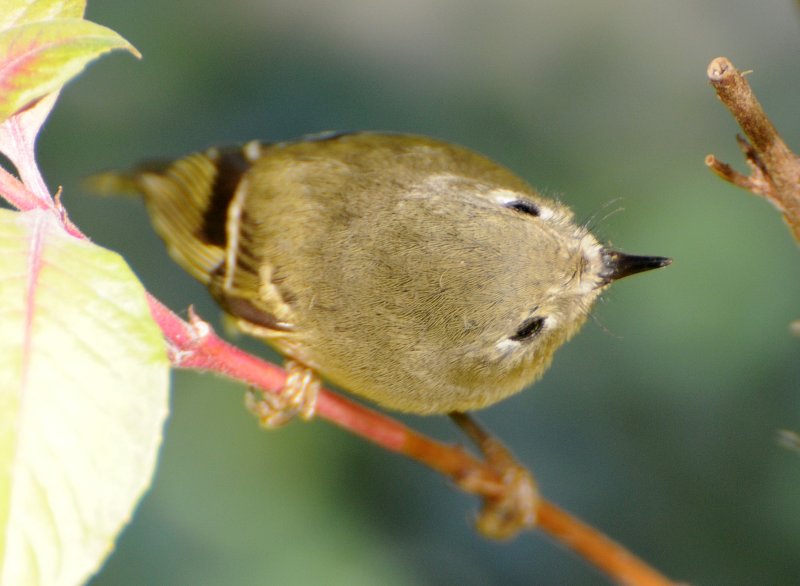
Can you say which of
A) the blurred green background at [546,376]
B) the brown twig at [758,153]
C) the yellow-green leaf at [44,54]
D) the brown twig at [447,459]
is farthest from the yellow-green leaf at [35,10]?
the blurred green background at [546,376]

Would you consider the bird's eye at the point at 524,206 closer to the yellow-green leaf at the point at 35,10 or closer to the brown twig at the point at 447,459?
the brown twig at the point at 447,459

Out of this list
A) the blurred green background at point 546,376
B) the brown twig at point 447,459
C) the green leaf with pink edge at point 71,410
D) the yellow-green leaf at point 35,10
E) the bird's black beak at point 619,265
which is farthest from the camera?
the blurred green background at point 546,376

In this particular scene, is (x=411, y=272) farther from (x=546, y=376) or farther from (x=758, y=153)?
(x=546, y=376)

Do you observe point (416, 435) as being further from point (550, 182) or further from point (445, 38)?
point (445, 38)

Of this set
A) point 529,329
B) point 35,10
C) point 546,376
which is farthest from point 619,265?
point 35,10

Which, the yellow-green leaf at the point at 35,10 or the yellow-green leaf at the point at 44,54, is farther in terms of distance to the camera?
the yellow-green leaf at the point at 35,10

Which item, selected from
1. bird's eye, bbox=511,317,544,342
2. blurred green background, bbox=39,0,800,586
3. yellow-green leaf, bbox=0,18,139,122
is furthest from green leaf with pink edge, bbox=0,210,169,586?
blurred green background, bbox=39,0,800,586

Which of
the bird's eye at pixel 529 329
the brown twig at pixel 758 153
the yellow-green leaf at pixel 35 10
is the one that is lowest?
the bird's eye at pixel 529 329
